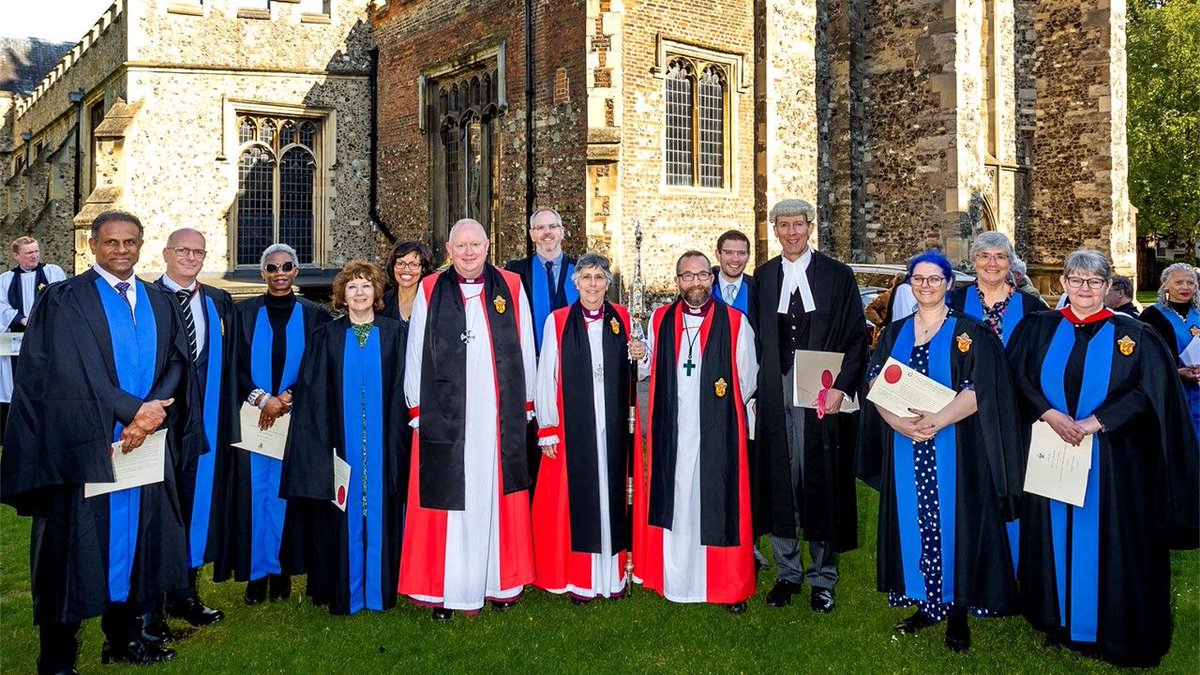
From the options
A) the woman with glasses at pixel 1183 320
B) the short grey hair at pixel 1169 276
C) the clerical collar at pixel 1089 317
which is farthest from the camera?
the short grey hair at pixel 1169 276

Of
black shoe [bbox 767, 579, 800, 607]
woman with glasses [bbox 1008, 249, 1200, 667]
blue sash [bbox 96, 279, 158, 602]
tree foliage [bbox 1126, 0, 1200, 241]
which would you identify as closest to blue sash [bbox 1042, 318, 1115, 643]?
woman with glasses [bbox 1008, 249, 1200, 667]

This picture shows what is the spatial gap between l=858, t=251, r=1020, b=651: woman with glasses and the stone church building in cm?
854

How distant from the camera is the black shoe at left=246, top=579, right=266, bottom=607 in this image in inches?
206

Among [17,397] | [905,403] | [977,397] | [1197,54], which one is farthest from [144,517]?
[1197,54]

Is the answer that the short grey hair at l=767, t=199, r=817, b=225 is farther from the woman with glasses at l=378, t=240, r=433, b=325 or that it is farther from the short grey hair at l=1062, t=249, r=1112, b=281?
the woman with glasses at l=378, t=240, r=433, b=325

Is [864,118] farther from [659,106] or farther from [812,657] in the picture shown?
[812,657]

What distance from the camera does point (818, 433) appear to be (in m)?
5.09

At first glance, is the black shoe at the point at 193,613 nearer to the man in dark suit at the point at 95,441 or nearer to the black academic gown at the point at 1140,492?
the man in dark suit at the point at 95,441

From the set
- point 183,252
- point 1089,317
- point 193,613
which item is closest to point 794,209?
point 1089,317

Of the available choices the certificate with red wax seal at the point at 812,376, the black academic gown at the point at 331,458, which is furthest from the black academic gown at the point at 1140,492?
the black academic gown at the point at 331,458

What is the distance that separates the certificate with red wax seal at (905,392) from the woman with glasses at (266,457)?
3389mm

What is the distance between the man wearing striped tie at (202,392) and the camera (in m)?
4.81

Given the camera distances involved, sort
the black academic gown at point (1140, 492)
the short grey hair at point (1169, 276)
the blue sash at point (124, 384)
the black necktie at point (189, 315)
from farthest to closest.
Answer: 1. the short grey hair at point (1169, 276)
2. the black necktie at point (189, 315)
3. the black academic gown at point (1140, 492)
4. the blue sash at point (124, 384)

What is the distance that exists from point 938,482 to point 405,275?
341 cm
